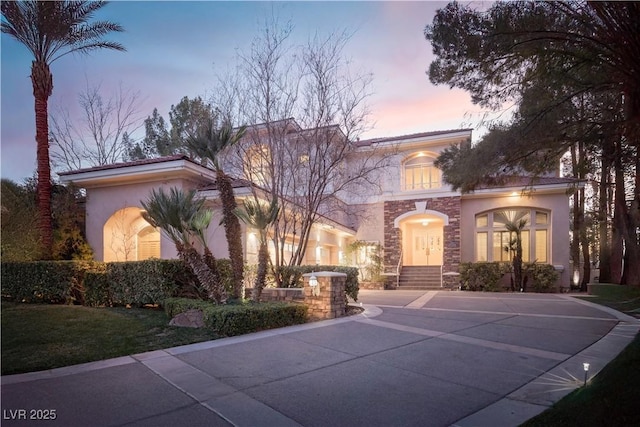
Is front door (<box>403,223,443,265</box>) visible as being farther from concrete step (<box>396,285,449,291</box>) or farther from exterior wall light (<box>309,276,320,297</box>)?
exterior wall light (<box>309,276,320,297</box>)

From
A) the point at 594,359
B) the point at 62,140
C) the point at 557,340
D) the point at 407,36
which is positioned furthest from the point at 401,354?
the point at 62,140

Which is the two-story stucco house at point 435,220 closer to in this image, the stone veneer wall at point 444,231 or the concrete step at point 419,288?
the stone veneer wall at point 444,231

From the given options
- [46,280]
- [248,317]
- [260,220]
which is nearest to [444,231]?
[260,220]

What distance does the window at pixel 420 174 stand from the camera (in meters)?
21.5

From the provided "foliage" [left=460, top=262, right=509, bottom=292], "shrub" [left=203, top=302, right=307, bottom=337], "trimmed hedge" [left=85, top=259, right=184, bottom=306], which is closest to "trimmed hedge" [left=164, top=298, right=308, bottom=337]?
"shrub" [left=203, top=302, right=307, bottom=337]

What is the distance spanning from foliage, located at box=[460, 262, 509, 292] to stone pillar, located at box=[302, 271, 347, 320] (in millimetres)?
11942

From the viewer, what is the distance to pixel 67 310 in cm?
912

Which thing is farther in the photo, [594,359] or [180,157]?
[180,157]

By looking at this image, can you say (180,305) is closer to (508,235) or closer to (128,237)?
(128,237)

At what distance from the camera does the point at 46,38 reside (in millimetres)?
12250

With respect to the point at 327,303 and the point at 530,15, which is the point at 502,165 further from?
the point at 327,303

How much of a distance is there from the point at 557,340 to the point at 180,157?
10.8 meters

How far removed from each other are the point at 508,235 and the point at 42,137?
819 inches

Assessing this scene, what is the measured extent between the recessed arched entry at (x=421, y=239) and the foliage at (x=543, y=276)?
457 cm
